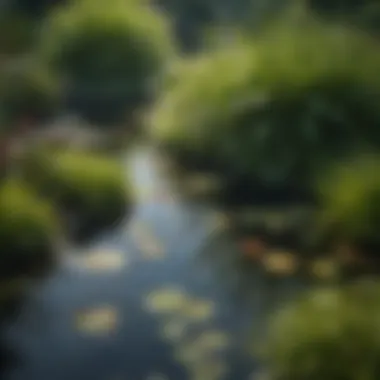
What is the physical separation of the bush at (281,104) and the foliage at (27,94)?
8.5 inches

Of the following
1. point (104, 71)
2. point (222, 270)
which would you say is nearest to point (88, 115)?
point (104, 71)

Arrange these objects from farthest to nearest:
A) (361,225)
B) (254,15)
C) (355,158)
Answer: (254,15)
(355,158)
(361,225)

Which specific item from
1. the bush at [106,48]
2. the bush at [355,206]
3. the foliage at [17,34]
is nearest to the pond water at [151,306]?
the bush at [355,206]

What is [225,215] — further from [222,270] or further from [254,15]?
[254,15]

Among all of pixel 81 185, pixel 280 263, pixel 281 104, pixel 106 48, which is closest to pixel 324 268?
pixel 280 263

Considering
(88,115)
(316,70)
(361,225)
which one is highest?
(88,115)

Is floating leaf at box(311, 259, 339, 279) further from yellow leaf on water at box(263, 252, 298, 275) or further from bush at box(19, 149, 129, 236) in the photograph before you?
bush at box(19, 149, 129, 236)

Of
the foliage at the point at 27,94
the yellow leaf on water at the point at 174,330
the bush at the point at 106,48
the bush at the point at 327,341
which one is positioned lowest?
the bush at the point at 327,341

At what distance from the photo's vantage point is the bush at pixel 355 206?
1.30 meters

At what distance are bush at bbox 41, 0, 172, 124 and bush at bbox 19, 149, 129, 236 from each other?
0.22m

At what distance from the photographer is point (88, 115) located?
1.64 m

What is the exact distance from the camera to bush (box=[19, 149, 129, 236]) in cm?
142

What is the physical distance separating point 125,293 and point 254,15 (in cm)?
60

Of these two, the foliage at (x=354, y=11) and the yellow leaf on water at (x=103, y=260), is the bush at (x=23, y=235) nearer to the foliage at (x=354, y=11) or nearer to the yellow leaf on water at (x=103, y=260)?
the yellow leaf on water at (x=103, y=260)
